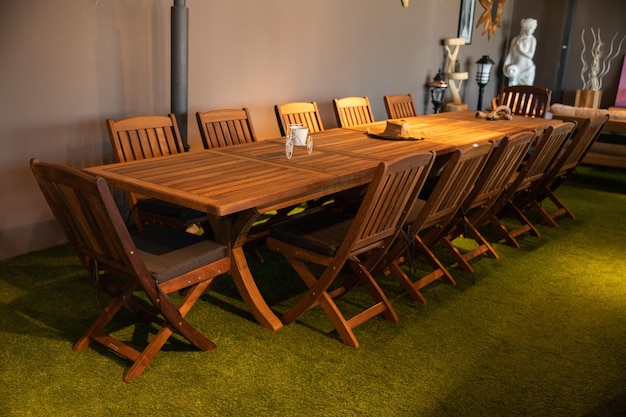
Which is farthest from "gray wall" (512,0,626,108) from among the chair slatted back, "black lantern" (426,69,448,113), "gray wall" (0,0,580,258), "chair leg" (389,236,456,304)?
"chair leg" (389,236,456,304)

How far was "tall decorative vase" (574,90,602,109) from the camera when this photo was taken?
8.81 meters

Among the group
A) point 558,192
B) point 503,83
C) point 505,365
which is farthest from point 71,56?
point 503,83

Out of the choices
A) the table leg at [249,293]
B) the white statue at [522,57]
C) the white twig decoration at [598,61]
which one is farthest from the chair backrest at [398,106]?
the white twig decoration at [598,61]

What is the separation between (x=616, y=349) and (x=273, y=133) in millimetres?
3490

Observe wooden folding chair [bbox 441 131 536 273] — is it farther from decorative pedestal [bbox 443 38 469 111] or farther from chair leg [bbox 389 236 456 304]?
decorative pedestal [bbox 443 38 469 111]

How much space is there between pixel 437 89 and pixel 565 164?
8.97ft

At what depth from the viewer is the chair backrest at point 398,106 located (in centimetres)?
547

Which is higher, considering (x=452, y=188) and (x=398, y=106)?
(x=398, y=106)

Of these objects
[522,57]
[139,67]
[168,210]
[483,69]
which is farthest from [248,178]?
[522,57]

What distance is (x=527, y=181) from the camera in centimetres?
441

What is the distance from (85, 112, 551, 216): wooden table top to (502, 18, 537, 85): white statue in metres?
5.21

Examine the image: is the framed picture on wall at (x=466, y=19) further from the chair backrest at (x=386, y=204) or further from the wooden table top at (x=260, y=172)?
the chair backrest at (x=386, y=204)

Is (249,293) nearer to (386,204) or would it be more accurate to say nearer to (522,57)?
(386,204)

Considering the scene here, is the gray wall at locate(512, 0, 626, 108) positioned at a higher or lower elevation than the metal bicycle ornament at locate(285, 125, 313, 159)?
higher
